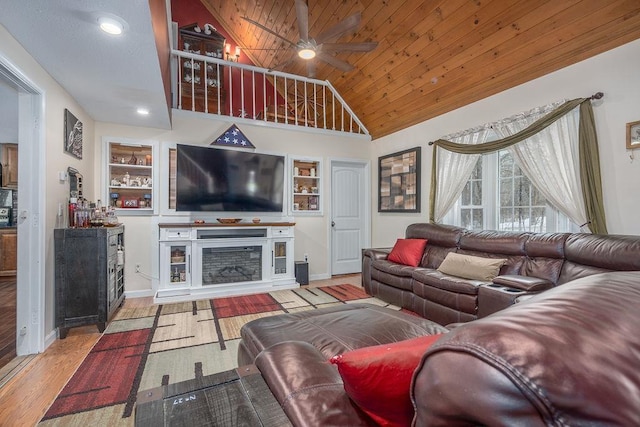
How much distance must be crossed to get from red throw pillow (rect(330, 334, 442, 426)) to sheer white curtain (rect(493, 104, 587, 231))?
3.01 meters

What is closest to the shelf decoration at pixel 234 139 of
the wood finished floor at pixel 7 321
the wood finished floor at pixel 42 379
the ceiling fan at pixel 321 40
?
the ceiling fan at pixel 321 40

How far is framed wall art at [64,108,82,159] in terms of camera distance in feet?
9.83

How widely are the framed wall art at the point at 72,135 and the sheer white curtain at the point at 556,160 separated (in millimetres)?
4643

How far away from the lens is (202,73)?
5059 mm

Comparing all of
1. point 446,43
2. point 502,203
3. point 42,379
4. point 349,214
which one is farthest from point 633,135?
point 42,379

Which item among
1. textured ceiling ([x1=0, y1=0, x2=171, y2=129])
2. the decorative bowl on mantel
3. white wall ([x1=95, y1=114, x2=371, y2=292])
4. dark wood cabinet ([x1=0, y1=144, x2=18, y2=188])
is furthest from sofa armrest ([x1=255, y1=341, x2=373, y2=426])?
dark wood cabinet ([x1=0, y1=144, x2=18, y2=188])

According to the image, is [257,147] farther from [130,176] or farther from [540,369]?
[540,369]

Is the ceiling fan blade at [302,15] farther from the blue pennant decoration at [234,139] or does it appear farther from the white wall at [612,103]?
the white wall at [612,103]

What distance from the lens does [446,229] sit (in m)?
3.87

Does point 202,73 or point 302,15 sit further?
point 202,73

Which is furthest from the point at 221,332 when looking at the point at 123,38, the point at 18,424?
the point at 123,38

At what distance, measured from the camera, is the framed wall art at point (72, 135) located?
2996 millimetres

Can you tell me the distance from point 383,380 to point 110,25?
8.30 feet

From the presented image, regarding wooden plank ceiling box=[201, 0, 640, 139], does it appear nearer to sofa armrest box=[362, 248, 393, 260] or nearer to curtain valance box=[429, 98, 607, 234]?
curtain valance box=[429, 98, 607, 234]
